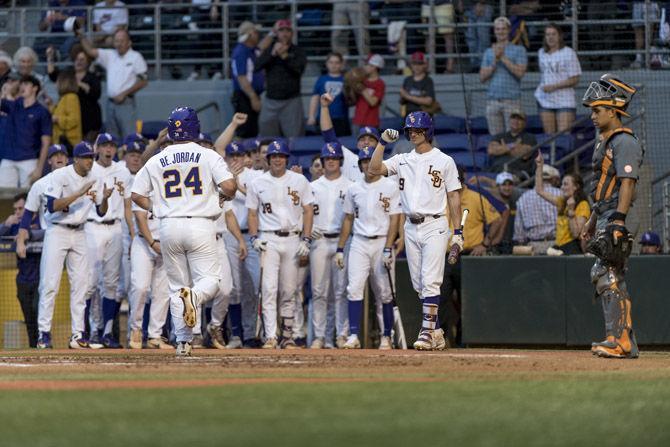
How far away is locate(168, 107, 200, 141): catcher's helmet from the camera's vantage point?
1067cm

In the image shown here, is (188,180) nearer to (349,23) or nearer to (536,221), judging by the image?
(536,221)

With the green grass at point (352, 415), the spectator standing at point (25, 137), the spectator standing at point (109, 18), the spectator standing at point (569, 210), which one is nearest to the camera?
the green grass at point (352, 415)

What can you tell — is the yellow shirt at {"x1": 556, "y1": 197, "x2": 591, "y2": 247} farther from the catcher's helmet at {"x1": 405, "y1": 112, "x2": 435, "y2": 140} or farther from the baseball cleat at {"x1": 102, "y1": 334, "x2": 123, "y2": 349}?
the baseball cleat at {"x1": 102, "y1": 334, "x2": 123, "y2": 349}

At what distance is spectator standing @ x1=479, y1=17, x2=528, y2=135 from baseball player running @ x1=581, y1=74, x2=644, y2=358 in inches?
280

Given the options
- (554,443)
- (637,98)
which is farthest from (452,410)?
(637,98)

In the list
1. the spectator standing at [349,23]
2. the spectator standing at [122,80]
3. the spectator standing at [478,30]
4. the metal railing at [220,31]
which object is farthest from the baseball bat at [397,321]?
the spectator standing at [122,80]

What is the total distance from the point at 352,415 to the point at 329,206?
8.32m

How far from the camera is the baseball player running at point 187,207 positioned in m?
10.6

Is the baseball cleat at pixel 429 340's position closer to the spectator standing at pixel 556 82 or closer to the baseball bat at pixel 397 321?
the baseball bat at pixel 397 321

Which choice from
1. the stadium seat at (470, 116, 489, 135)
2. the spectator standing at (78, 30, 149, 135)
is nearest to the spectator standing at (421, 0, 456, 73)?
the stadium seat at (470, 116, 489, 135)

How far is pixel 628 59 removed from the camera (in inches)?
722

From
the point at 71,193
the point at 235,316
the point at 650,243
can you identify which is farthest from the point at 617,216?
the point at 71,193

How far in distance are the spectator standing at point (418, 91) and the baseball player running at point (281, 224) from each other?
3613 millimetres

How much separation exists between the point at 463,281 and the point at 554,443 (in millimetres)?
8545
